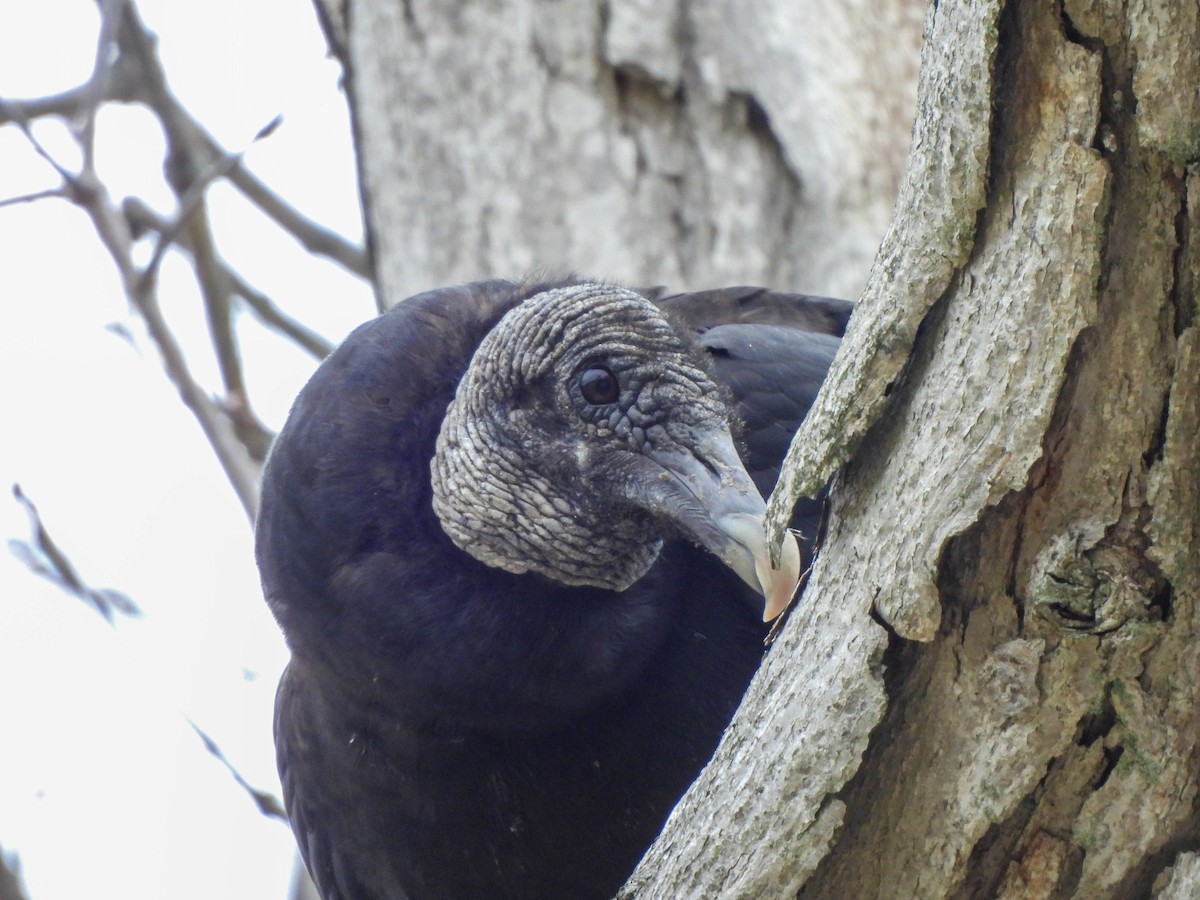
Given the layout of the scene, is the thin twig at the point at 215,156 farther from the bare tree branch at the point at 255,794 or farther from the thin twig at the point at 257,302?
the bare tree branch at the point at 255,794

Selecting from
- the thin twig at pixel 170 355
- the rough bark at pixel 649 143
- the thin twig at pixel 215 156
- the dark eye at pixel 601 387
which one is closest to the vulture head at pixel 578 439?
the dark eye at pixel 601 387

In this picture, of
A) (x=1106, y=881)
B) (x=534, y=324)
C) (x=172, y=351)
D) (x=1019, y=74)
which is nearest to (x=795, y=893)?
(x=1106, y=881)

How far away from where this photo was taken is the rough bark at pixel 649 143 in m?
4.22

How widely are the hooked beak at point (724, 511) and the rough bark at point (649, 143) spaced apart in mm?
1939

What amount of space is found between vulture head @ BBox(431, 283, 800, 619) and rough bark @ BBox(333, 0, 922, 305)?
65.0 inches

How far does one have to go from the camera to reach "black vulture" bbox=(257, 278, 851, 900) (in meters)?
2.46

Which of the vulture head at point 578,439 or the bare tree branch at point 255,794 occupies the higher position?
the vulture head at point 578,439

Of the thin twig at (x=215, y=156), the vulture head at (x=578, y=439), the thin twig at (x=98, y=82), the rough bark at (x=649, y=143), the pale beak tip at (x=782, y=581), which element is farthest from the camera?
the thin twig at (x=215, y=156)

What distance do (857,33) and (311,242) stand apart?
2.05 meters

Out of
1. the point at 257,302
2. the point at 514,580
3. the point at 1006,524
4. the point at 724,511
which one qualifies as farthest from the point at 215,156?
the point at 1006,524

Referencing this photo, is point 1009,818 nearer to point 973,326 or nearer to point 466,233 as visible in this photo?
point 973,326

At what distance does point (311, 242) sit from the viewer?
516 cm

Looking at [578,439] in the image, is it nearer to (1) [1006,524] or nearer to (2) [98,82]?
(1) [1006,524]

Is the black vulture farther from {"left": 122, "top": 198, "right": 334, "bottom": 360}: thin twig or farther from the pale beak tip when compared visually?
{"left": 122, "top": 198, "right": 334, "bottom": 360}: thin twig
